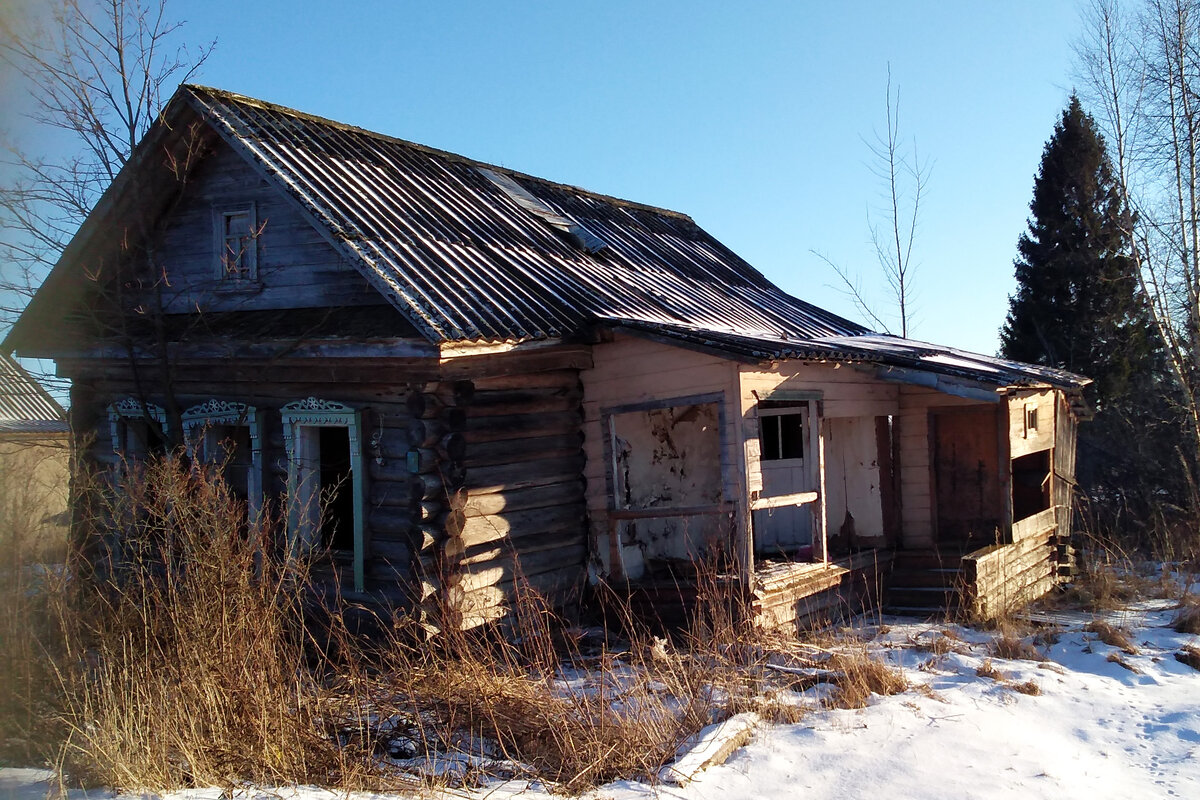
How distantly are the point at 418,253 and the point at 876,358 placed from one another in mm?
4458

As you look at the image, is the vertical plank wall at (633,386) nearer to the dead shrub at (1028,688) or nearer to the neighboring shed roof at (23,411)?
the dead shrub at (1028,688)

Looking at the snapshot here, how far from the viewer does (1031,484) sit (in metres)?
12.1

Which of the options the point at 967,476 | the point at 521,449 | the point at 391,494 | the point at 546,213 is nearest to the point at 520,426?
the point at 521,449

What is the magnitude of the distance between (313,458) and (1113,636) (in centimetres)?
749

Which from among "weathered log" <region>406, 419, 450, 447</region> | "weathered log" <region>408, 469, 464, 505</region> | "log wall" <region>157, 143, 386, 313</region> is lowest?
"weathered log" <region>408, 469, 464, 505</region>

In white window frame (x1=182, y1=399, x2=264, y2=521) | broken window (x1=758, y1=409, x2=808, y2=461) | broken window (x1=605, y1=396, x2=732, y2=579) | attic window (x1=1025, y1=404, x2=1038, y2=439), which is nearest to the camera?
white window frame (x1=182, y1=399, x2=264, y2=521)

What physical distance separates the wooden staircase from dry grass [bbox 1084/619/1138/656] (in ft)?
4.02

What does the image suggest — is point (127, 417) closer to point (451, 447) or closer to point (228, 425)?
point (228, 425)

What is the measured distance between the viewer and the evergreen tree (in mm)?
19750

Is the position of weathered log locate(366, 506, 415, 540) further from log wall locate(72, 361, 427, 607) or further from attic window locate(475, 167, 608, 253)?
attic window locate(475, 167, 608, 253)

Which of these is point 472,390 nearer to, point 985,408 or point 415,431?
point 415,431

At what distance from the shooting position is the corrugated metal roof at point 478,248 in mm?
8164

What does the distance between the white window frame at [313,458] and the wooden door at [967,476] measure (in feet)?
20.8

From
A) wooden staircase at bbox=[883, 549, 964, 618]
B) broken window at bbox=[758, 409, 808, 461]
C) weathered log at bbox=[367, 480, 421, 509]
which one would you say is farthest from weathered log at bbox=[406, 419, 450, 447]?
wooden staircase at bbox=[883, 549, 964, 618]
